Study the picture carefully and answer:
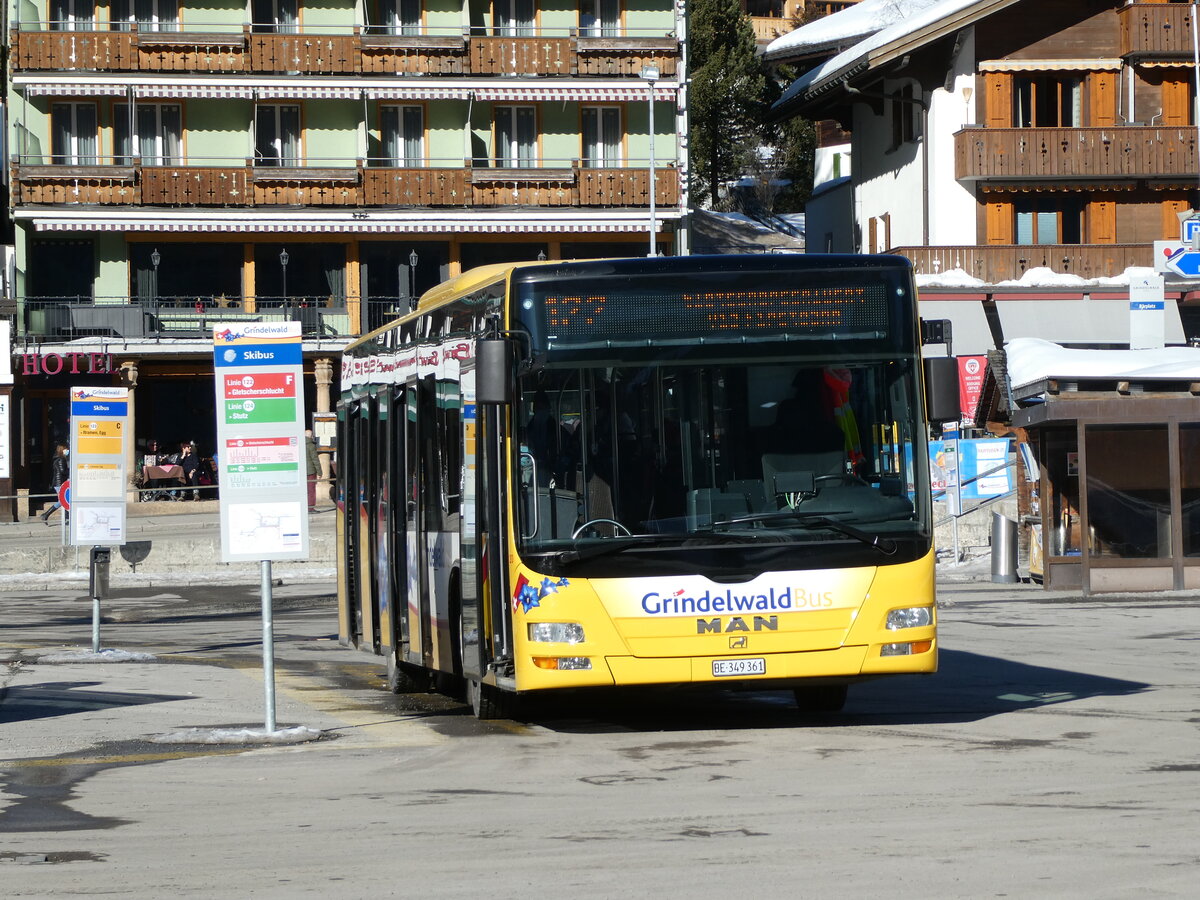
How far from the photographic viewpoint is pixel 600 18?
55781mm

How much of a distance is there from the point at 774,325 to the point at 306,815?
4.53m

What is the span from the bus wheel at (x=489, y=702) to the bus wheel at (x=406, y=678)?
227 cm

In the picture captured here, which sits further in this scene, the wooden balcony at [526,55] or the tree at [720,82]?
the tree at [720,82]

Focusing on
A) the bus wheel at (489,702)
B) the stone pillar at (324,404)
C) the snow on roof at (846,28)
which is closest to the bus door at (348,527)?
the bus wheel at (489,702)

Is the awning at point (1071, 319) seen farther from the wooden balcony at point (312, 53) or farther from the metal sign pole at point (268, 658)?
the metal sign pole at point (268, 658)

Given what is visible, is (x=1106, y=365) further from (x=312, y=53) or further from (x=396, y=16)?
(x=396, y=16)

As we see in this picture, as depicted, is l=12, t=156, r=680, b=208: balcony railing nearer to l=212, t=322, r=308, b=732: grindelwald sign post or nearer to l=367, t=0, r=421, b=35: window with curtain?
l=367, t=0, r=421, b=35: window with curtain

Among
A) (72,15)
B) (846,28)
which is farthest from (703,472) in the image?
(846,28)

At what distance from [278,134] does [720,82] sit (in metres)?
27.6

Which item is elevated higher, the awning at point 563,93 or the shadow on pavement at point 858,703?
the awning at point 563,93

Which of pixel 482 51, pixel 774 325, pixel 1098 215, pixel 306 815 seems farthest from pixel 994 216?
pixel 306 815

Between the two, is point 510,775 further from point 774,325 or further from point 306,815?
point 774,325

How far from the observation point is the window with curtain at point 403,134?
55.0 m

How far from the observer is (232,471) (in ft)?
44.7
